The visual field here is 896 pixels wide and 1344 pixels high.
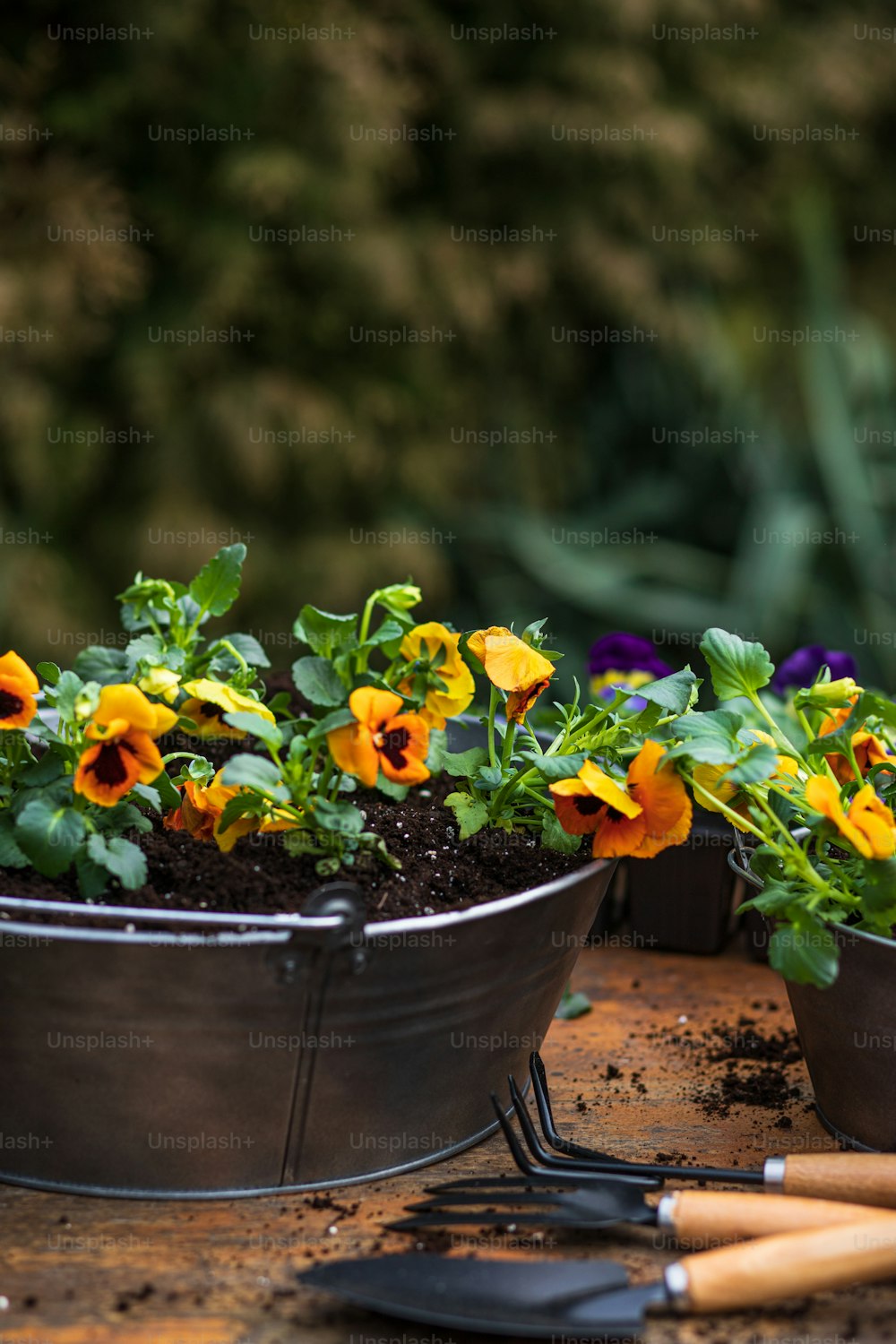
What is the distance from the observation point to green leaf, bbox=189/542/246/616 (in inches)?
30.1

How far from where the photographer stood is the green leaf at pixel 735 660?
2.25 ft

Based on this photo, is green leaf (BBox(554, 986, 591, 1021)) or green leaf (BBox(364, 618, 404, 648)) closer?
green leaf (BBox(364, 618, 404, 648))

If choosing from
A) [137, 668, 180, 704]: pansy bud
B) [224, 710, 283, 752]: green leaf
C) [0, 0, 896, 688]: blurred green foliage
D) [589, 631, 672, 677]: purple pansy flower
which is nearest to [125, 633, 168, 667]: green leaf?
[137, 668, 180, 704]: pansy bud

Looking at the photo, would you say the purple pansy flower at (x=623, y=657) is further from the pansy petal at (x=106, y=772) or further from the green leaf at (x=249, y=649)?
the pansy petal at (x=106, y=772)

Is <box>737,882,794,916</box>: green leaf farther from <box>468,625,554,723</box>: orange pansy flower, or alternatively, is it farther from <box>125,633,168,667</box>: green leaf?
<box>125,633,168,667</box>: green leaf

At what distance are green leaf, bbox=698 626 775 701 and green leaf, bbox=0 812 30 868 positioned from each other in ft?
1.28

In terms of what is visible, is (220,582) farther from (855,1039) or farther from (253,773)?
(855,1039)

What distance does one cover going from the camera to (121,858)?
61 cm

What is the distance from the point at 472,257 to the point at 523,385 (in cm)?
31

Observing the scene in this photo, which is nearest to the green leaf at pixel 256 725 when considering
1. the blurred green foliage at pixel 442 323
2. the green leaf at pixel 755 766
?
the green leaf at pixel 755 766

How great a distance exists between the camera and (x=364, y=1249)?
1.92ft

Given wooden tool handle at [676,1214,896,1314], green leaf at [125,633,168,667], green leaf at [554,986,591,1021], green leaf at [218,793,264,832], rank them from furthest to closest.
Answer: green leaf at [554,986,591,1021]
green leaf at [125,633,168,667]
green leaf at [218,793,264,832]
wooden tool handle at [676,1214,896,1314]

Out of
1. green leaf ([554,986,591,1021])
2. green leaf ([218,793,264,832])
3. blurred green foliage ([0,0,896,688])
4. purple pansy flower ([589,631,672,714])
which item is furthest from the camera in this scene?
blurred green foliage ([0,0,896,688])

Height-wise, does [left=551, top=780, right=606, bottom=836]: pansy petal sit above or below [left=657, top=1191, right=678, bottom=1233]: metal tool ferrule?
above
